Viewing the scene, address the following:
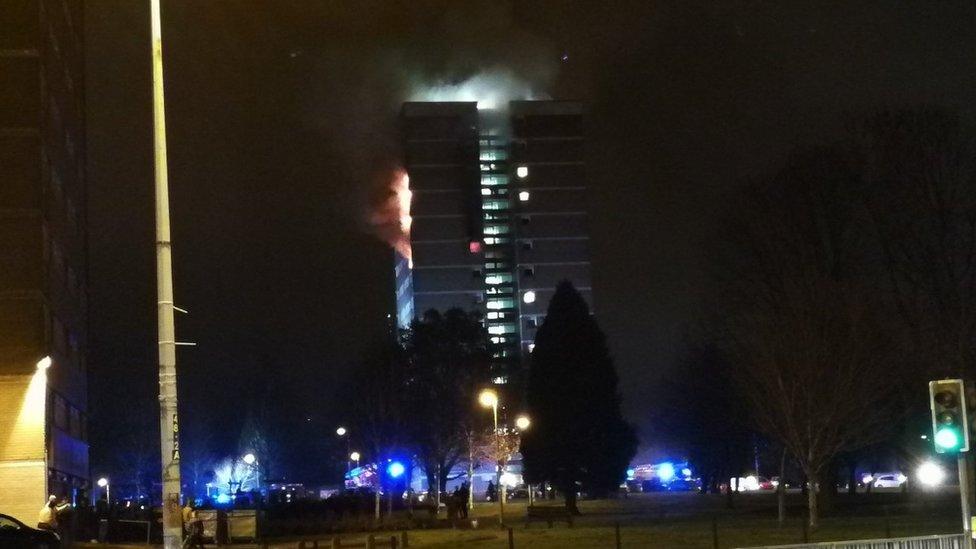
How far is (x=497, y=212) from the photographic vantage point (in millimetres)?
144625

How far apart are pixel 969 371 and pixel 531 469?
87.4 ft

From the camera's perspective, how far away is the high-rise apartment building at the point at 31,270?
1741 inches

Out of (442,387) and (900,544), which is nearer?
(900,544)

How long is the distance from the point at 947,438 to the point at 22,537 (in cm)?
2050

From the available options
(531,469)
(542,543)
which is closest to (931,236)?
(542,543)

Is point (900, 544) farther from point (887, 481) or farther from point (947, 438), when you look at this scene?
point (887, 481)

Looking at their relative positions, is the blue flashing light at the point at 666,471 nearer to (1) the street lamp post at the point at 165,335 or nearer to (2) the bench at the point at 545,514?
(2) the bench at the point at 545,514

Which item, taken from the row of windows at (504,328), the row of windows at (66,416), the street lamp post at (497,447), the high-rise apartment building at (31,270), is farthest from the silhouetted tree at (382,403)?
the row of windows at (504,328)

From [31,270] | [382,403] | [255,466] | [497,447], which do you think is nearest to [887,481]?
[497,447]

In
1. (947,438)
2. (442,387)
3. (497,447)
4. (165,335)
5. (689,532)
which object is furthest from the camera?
(442,387)

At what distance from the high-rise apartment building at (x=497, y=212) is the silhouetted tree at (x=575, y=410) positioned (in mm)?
76742

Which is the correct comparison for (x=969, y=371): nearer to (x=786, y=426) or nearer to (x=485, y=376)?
(x=786, y=426)

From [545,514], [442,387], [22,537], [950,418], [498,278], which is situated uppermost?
[498,278]

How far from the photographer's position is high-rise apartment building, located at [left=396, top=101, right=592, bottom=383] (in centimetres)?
14062
